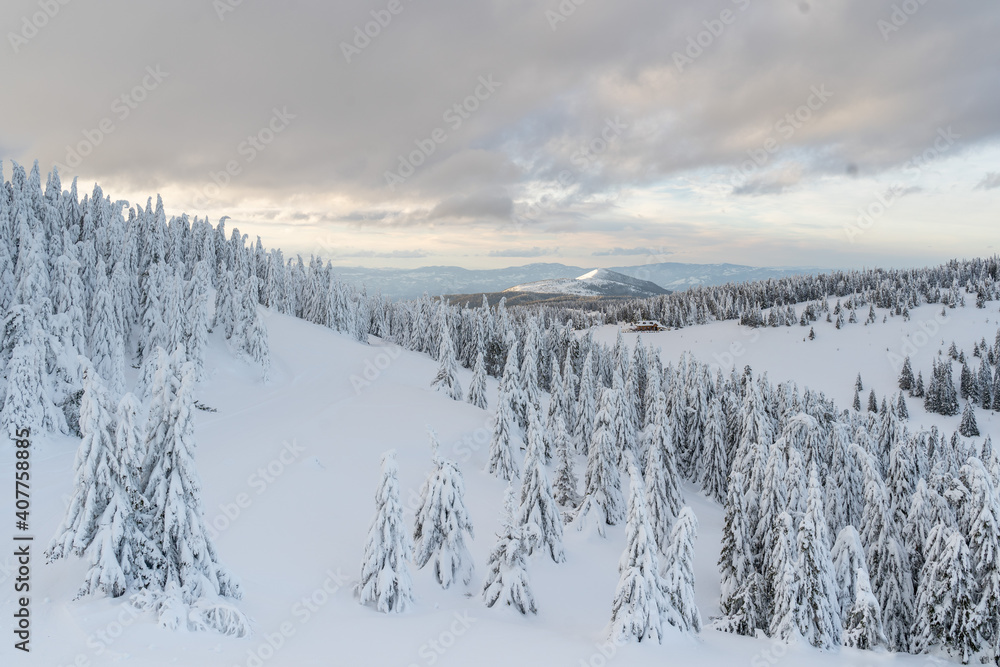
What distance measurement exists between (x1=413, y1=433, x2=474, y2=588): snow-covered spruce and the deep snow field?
0.74 metres

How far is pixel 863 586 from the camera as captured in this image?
16.6 m

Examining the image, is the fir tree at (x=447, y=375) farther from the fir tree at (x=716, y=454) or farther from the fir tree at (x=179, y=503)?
the fir tree at (x=179, y=503)

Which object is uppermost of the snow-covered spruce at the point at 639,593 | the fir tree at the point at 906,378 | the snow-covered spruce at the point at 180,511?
the snow-covered spruce at the point at 180,511

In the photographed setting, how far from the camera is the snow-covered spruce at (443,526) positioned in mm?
22562

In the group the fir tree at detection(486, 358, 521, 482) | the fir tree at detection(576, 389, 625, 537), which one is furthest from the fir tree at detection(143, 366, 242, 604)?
the fir tree at detection(486, 358, 521, 482)

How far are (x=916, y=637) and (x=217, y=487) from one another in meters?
32.4

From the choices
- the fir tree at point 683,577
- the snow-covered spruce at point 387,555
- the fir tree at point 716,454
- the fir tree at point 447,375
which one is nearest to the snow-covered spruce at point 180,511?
the snow-covered spruce at point 387,555

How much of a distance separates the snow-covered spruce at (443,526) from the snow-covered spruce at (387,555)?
395 cm

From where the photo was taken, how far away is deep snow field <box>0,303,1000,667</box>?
12703 millimetres

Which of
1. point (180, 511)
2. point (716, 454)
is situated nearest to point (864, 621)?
point (180, 511)

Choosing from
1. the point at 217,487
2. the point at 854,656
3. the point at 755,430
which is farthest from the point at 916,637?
the point at 217,487

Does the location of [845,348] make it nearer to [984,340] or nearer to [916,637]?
[984,340]

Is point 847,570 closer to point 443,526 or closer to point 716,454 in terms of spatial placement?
point 443,526

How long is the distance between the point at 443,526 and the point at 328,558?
5.44 meters
